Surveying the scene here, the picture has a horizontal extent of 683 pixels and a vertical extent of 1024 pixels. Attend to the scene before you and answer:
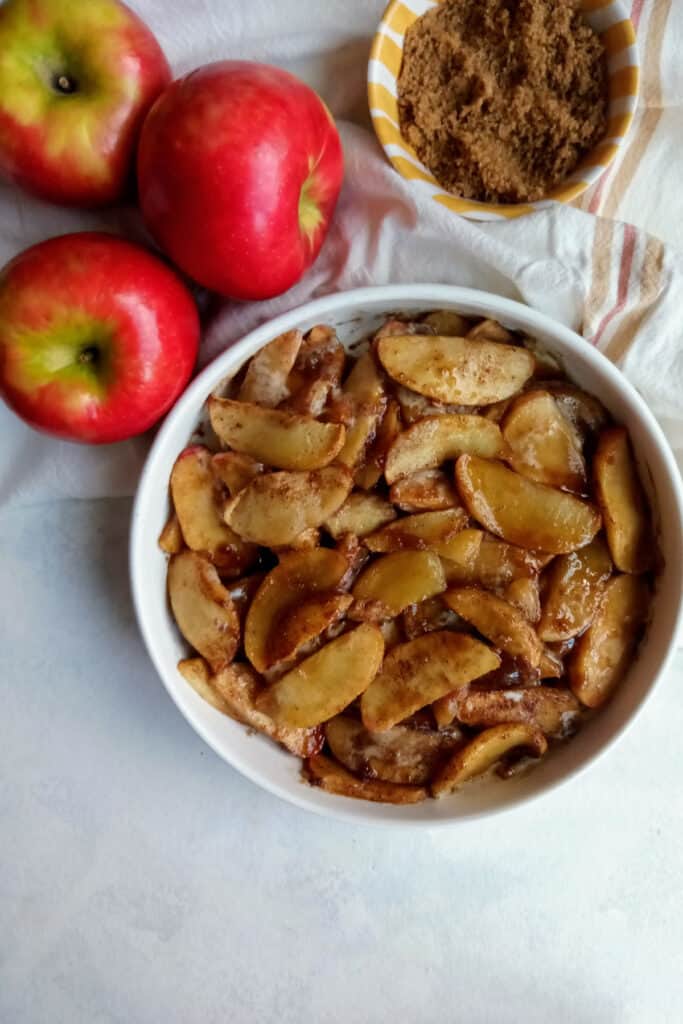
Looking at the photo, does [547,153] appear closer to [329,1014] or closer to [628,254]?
[628,254]

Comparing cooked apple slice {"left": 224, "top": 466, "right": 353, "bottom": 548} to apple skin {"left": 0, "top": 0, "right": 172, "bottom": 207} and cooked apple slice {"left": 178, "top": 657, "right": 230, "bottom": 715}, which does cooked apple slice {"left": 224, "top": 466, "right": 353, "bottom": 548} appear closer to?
cooked apple slice {"left": 178, "top": 657, "right": 230, "bottom": 715}

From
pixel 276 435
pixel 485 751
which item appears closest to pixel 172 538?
pixel 276 435

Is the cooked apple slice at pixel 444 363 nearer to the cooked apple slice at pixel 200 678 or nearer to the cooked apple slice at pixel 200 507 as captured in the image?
the cooked apple slice at pixel 200 507

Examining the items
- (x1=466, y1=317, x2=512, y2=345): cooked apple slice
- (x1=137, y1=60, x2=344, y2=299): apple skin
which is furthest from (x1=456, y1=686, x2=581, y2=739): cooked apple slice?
(x1=137, y1=60, x2=344, y2=299): apple skin

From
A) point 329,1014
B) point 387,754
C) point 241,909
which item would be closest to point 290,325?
point 387,754

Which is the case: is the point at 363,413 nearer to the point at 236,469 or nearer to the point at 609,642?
the point at 236,469

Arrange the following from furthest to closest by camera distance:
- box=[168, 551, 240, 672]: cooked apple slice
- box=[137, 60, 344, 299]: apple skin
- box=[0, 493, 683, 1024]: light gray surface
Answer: box=[0, 493, 683, 1024]: light gray surface → box=[168, 551, 240, 672]: cooked apple slice → box=[137, 60, 344, 299]: apple skin

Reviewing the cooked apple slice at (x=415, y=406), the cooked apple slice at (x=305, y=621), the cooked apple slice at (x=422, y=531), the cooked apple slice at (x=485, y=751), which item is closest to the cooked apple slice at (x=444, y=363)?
the cooked apple slice at (x=415, y=406)
